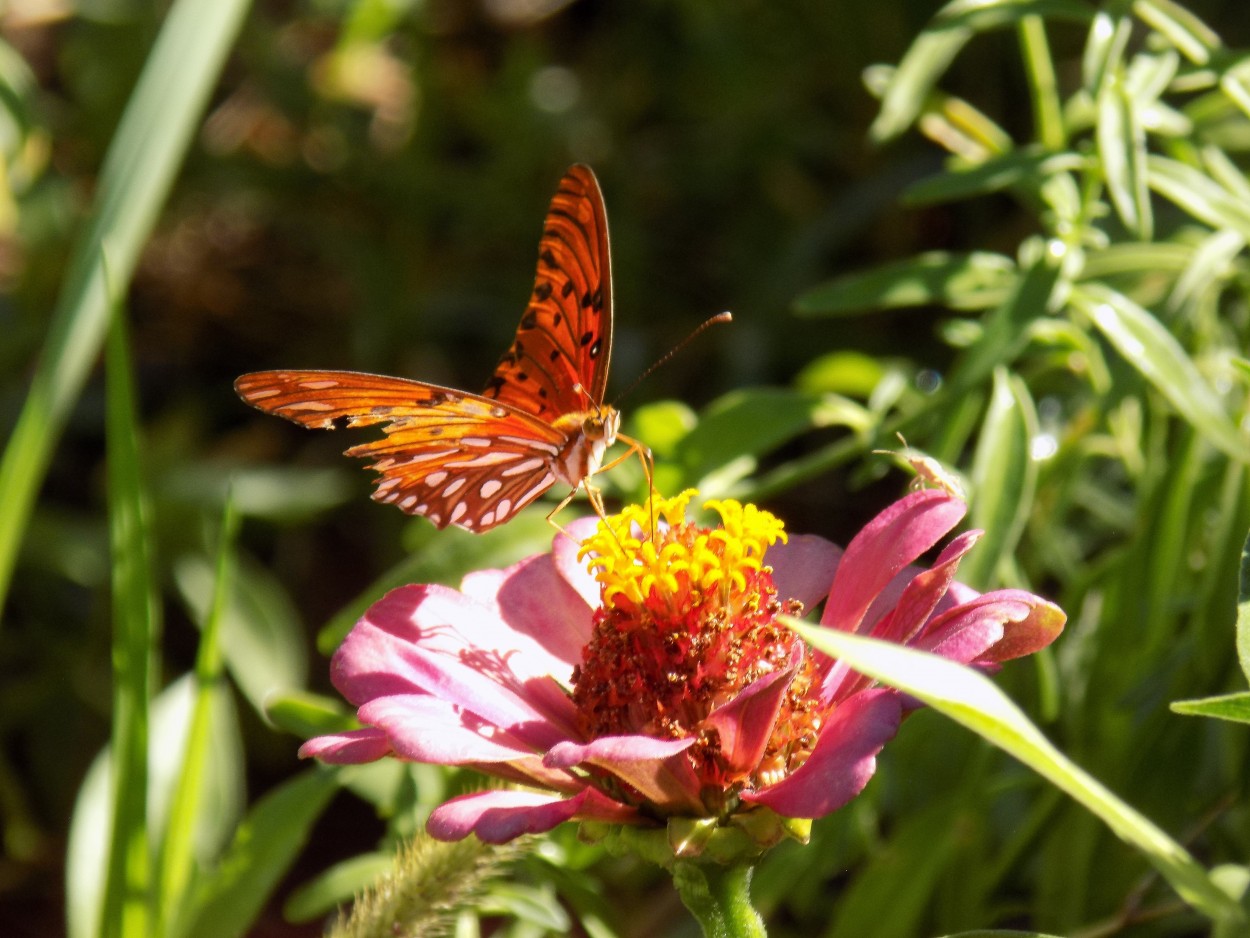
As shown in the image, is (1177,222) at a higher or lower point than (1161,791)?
higher

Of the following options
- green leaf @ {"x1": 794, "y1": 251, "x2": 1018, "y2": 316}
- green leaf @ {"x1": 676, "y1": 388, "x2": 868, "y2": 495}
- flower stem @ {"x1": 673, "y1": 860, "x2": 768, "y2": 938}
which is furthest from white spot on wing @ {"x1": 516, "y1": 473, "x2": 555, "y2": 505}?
flower stem @ {"x1": 673, "y1": 860, "x2": 768, "y2": 938}

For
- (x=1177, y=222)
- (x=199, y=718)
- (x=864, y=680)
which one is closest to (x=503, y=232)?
(x=1177, y=222)

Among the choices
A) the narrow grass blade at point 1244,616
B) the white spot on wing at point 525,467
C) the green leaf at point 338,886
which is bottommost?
the green leaf at point 338,886

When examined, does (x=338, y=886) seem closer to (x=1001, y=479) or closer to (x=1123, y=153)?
(x=1001, y=479)

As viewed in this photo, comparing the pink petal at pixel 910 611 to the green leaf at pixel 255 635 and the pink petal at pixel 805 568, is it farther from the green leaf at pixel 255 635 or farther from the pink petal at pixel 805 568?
the green leaf at pixel 255 635

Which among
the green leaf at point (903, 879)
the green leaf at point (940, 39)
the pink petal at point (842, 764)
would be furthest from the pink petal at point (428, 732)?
the green leaf at point (940, 39)

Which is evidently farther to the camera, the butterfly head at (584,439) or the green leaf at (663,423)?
the green leaf at (663,423)

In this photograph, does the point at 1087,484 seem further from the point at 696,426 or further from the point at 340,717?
the point at 340,717
